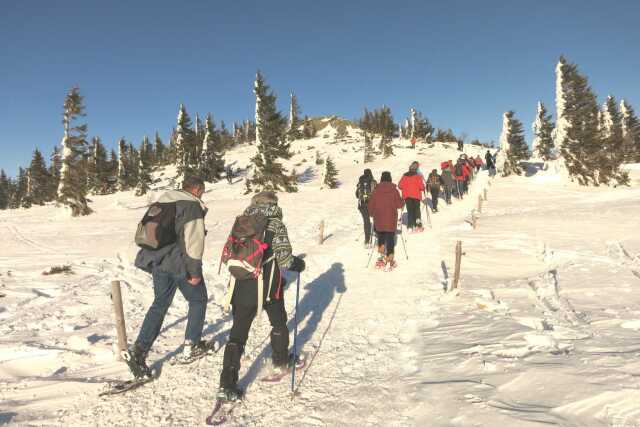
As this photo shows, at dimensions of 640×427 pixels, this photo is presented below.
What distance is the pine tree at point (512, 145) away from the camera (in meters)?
32.9

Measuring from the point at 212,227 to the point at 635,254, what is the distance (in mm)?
15653

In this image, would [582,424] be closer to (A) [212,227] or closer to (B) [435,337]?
(B) [435,337]

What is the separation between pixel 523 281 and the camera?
26.3 feet

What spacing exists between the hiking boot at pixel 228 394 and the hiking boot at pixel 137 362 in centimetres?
110

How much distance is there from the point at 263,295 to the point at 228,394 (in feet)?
3.28

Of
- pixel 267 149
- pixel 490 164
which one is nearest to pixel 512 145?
pixel 490 164

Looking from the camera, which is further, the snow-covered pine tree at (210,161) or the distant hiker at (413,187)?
the snow-covered pine tree at (210,161)

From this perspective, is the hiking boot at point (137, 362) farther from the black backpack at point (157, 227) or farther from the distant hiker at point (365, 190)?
the distant hiker at point (365, 190)

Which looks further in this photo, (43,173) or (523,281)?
(43,173)

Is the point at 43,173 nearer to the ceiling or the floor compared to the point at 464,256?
nearer to the ceiling

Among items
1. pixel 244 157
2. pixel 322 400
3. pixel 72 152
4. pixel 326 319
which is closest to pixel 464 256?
pixel 326 319

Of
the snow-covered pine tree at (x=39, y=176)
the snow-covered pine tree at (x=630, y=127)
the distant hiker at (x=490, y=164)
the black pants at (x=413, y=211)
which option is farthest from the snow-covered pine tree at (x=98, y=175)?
the snow-covered pine tree at (x=630, y=127)

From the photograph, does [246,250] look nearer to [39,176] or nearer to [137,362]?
[137,362]

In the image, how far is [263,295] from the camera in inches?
148
